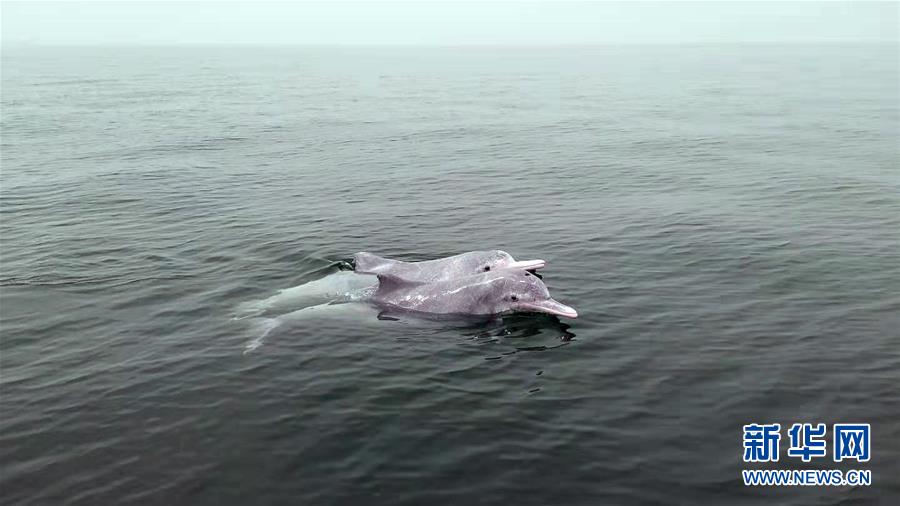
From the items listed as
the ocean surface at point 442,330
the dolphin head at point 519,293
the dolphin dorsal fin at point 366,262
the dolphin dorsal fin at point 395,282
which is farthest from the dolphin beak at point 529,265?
the dolphin dorsal fin at point 366,262

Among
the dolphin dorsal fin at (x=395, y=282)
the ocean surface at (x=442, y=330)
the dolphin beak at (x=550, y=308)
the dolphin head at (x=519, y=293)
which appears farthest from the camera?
the dolphin dorsal fin at (x=395, y=282)

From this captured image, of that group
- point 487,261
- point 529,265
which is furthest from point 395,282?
point 529,265

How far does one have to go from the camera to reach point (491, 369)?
17.0 meters

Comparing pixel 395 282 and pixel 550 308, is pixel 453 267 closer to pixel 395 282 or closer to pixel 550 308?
pixel 395 282

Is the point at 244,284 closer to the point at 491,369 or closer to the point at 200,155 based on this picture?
the point at 491,369

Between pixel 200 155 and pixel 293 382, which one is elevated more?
pixel 200 155

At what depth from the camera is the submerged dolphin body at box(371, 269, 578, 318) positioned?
19.1 metres

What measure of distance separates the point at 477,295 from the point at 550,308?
79.0 inches

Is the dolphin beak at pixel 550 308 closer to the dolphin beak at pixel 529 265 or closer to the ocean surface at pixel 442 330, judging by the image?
the ocean surface at pixel 442 330

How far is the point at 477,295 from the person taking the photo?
19422 millimetres

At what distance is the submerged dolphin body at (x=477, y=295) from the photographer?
19.1m

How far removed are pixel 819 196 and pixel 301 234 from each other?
76.2ft

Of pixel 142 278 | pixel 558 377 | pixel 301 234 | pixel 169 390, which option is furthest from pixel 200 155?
pixel 558 377

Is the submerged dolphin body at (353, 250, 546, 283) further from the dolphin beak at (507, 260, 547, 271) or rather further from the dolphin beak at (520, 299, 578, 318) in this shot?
the dolphin beak at (520, 299, 578, 318)
